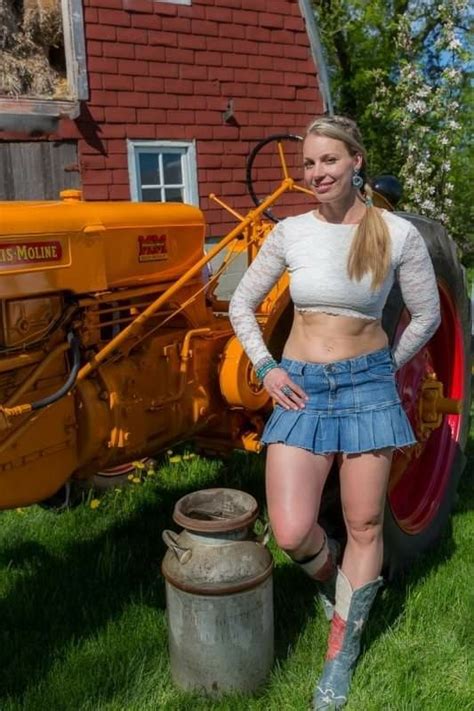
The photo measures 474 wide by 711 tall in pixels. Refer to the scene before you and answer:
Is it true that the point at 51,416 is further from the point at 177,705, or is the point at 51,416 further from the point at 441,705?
the point at 441,705

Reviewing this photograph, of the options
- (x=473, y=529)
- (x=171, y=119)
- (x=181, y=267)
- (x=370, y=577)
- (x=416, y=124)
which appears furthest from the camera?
(x=416, y=124)

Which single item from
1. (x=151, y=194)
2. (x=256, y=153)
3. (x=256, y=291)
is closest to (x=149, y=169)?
(x=151, y=194)

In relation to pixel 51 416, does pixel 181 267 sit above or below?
above

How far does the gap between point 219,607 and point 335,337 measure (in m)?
0.84

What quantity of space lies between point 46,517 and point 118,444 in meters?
1.20

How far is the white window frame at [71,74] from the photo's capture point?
23.8 ft

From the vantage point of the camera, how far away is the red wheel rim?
317 cm

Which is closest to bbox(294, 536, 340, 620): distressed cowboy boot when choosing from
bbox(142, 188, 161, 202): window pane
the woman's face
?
the woman's face

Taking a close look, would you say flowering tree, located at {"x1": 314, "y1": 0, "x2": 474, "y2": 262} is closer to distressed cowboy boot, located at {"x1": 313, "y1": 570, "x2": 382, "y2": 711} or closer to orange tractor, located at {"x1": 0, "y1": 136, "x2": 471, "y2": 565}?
orange tractor, located at {"x1": 0, "y1": 136, "x2": 471, "y2": 565}

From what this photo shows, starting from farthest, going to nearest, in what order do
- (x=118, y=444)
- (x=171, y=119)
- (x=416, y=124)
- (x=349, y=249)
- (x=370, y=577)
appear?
(x=416, y=124)
(x=171, y=119)
(x=118, y=444)
(x=370, y=577)
(x=349, y=249)

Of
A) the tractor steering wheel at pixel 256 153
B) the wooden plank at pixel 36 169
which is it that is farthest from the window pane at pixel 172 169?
the tractor steering wheel at pixel 256 153

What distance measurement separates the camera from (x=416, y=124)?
11.9 metres

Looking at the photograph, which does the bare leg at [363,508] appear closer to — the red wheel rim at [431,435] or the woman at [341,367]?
the woman at [341,367]

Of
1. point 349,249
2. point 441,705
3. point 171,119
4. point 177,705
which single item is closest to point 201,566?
point 177,705
